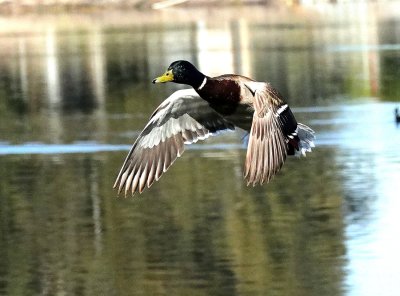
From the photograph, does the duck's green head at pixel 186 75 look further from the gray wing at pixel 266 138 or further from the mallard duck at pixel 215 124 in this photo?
the gray wing at pixel 266 138

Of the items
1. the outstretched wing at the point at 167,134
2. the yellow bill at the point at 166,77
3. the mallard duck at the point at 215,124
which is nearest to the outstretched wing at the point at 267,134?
the mallard duck at the point at 215,124

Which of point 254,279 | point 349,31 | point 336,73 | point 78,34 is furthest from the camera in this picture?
point 78,34

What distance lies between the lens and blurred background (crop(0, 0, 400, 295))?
518 inches

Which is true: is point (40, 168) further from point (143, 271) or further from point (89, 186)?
point (143, 271)

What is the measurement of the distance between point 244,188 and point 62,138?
23.8 feet

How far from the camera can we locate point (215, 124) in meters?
11.7

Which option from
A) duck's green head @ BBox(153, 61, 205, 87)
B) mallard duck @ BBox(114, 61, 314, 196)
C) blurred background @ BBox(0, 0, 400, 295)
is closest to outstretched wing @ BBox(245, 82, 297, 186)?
mallard duck @ BBox(114, 61, 314, 196)

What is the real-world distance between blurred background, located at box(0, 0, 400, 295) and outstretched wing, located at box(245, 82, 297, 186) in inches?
87.7

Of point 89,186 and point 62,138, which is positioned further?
point 62,138

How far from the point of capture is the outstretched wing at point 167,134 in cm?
1119

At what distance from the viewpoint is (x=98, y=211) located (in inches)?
666

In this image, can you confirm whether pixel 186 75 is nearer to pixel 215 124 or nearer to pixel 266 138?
pixel 215 124

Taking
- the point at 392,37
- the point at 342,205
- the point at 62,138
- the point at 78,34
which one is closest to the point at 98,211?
the point at 342,205

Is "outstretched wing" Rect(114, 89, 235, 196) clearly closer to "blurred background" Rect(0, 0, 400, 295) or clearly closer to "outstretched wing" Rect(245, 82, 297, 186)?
"outstretched wing" Rect(245, 82, 297, 186)
